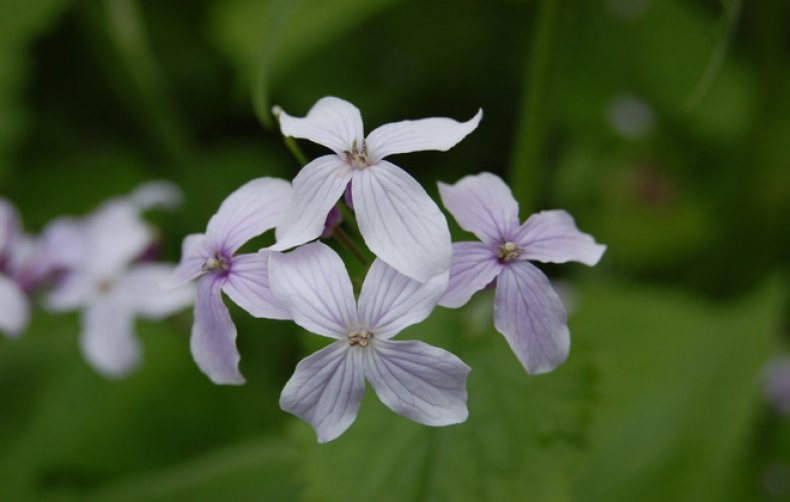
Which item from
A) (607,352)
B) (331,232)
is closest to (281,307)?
(331,232)

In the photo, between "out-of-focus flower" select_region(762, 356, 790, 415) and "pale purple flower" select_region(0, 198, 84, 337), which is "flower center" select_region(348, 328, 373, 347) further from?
"out-of-focus flower" select_region(762, 356, 790, 415)

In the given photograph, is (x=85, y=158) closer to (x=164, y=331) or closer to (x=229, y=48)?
(x=229, y=48)

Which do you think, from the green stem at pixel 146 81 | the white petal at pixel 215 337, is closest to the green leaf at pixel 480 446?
the white petal at pixel 215 337

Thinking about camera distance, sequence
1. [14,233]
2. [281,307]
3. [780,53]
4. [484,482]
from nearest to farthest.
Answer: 1. [281,307]
2. [484,482]
3. [14,233]
4. [780,53]

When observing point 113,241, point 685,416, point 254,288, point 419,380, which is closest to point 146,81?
point 113,241

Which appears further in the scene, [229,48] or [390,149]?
[229,48]

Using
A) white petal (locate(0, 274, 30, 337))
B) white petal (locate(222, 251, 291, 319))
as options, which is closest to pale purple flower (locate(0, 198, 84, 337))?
white petal (locate(0, 274, 30, 337))
